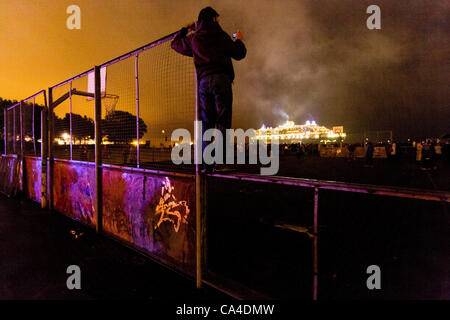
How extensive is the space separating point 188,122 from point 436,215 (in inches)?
238

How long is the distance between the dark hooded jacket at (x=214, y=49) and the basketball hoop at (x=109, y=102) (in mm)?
2118

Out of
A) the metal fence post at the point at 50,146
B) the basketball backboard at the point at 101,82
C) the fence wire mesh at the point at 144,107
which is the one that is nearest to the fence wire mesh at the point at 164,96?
the fence wire mesh at the point at 144,107

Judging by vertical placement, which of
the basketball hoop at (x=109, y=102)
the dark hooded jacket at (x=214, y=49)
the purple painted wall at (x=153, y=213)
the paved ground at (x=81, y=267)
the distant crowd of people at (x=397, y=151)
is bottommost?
Answer: the paved ground at (x=81, y=267)

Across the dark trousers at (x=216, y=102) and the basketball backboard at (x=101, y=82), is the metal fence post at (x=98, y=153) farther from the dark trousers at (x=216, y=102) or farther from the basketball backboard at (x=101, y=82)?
the dark trousers at (x=216, y=102)

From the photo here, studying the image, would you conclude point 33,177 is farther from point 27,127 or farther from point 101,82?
point 101,82

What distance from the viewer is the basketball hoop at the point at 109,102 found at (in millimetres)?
4364

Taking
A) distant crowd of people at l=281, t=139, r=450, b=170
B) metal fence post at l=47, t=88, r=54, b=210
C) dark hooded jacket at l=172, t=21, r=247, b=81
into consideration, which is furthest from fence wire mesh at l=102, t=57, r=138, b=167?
distant crowd of people at l=281, t=139, r=450, b=170

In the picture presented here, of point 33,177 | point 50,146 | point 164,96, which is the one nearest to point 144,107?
point 164,96

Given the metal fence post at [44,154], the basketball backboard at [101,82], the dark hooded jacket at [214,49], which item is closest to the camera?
the dark hooded jacket at [214,49]

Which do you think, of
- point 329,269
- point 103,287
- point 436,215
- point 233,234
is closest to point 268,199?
point 233,234

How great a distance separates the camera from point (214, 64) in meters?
2.81

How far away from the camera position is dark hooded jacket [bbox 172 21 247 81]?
9.14 feet

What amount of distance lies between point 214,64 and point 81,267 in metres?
3.26
